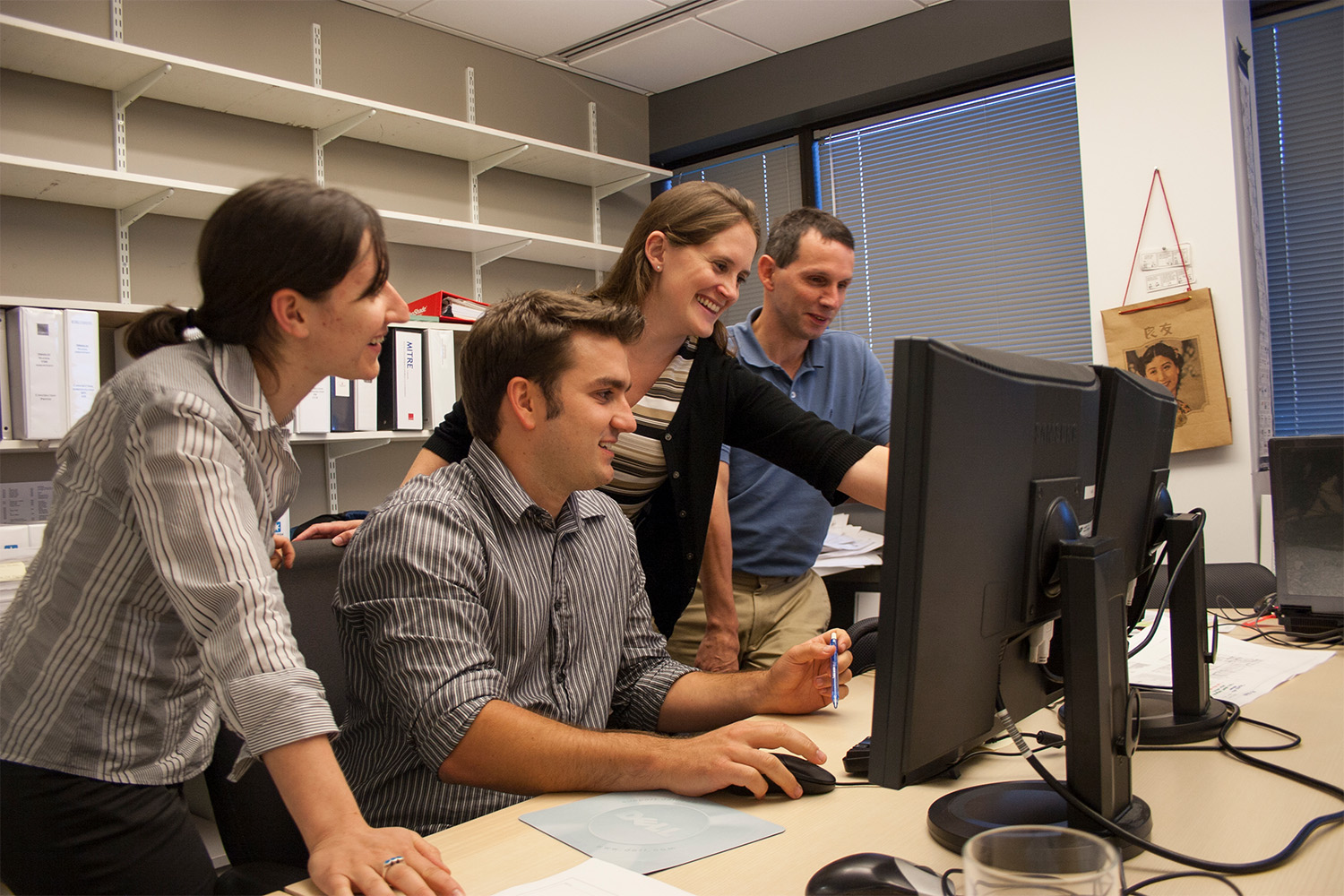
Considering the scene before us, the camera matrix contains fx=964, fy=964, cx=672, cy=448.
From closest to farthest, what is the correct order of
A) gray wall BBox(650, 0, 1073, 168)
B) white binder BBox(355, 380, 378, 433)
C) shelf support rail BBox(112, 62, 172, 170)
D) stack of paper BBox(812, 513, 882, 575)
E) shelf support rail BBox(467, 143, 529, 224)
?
stack of paper BBox(812, 513, 882, 575), shelf support rail BBox(112, 62, 172, 170), white binder BBox(355, 380, 378, 433), gray wall BBox(650, 0, 1073, 168), shelf support rail BBox(467, 143, 529, 224)

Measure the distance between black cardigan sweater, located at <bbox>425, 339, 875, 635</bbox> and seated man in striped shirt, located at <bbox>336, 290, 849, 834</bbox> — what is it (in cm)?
28

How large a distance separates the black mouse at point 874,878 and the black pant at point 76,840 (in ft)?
2.22

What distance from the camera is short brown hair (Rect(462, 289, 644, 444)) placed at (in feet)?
4.21

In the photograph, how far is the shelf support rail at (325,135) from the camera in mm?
3162

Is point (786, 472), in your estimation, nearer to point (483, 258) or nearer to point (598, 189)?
point (483, 258)

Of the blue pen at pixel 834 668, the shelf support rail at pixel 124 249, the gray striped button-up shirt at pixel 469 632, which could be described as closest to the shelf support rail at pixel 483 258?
the shelf support rail at pixel 124 249

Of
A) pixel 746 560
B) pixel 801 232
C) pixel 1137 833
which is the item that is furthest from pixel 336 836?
pixel 801 232

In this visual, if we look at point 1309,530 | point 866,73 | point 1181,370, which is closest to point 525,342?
point 1309,530

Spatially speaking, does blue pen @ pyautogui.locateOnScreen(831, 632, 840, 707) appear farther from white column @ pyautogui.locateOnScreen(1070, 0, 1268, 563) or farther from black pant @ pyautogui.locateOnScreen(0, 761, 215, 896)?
white column @ pyautogui.locateOnScreen(1070, 0, 1268, 563)

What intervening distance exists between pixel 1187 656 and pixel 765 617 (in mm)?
1018

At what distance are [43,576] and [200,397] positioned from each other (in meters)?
0.28

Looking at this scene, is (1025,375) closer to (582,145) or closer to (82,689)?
(82,689)

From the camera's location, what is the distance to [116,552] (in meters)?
0.96

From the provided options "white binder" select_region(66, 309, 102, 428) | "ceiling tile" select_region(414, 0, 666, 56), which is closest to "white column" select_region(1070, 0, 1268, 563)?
"ceiling tile" select_region(414, 0, 666, 56)
